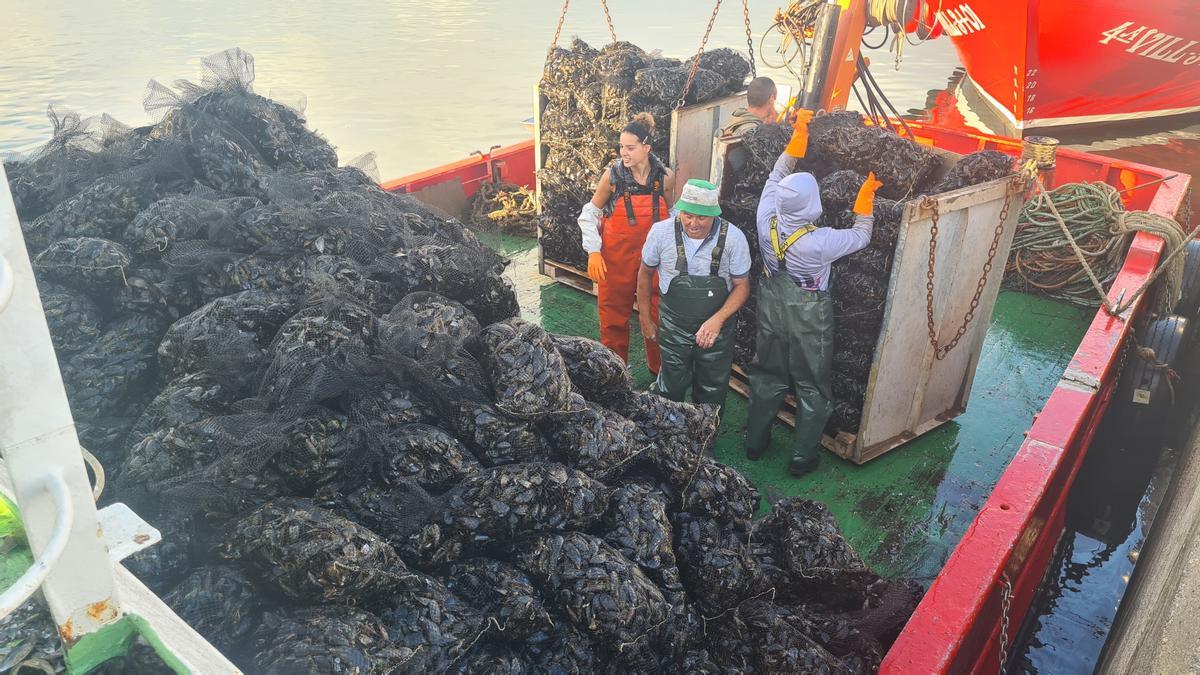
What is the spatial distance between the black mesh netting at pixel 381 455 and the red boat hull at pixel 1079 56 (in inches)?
488

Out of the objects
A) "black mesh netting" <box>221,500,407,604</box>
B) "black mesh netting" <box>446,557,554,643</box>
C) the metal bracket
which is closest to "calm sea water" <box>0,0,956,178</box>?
"black mesh netting" <box>221,500,407,604</box>

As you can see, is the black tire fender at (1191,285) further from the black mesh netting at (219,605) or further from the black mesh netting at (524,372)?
the black mesh netting at (219,605)

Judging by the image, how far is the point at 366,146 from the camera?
14.6m

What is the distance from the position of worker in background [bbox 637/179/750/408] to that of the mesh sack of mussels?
1657 millimetres

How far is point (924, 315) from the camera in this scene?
13.9ft

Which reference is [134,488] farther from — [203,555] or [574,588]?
[574,588]

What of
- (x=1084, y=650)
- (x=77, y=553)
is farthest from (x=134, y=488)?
(x=1084, y=650)

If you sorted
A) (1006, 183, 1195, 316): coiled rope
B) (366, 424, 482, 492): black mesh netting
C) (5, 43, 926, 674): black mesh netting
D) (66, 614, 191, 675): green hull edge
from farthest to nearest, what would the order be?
(1006, 183, 1195, 316): coiled rope < (366, 424, 482, 492): black mesh netting < (5, 43, 926, 674): black mesh netting < (66, 614, 191, 675): green hull edge

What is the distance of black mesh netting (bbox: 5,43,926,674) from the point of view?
2.15 metres

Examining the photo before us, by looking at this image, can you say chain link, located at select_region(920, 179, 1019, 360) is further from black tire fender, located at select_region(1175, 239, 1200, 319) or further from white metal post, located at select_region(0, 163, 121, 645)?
white metal post, located at select_region(0, 163, 121, 645)

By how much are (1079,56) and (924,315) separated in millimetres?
11985

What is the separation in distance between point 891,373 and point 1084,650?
170cm

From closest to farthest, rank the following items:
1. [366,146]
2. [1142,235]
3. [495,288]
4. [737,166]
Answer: [495,288]
[737,166]
[1142,235]
[366,146]

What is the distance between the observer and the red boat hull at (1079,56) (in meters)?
12.6
